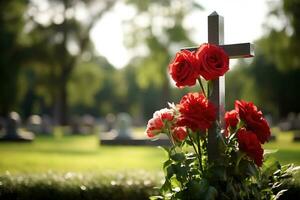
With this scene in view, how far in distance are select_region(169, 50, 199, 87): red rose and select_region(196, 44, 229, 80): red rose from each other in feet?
0.17

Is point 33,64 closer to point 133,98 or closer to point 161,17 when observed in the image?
point 161,17

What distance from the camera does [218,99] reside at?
13.0ft

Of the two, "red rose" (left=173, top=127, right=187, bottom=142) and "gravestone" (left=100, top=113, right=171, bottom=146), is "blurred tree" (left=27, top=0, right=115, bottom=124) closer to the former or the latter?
"gravestone" (left=100, top=113, right=171, bottom=146)

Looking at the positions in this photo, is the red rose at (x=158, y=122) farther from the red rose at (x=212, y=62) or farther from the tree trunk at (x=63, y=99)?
the tree trunk at (x=63, y=99)

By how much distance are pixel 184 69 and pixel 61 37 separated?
33.9 metres

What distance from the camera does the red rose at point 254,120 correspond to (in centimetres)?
368

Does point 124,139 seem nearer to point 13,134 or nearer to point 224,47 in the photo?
point 13,134

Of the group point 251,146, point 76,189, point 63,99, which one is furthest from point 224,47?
point 63,99

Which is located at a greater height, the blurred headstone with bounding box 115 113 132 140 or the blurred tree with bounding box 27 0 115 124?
the blurred tree with bounding box 27 0 115 124

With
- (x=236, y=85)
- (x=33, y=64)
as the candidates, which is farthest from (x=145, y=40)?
(x=236, y=85)

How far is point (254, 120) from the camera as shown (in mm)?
3695

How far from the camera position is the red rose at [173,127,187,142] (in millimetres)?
3770

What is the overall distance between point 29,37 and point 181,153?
3406 centimetres

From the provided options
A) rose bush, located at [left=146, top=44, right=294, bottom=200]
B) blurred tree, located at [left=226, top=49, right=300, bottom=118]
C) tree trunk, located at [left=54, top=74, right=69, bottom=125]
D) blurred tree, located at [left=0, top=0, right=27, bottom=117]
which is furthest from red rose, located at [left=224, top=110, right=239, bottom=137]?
blurred tree, located at [left=226, top=49, right=300, bottom=118]
